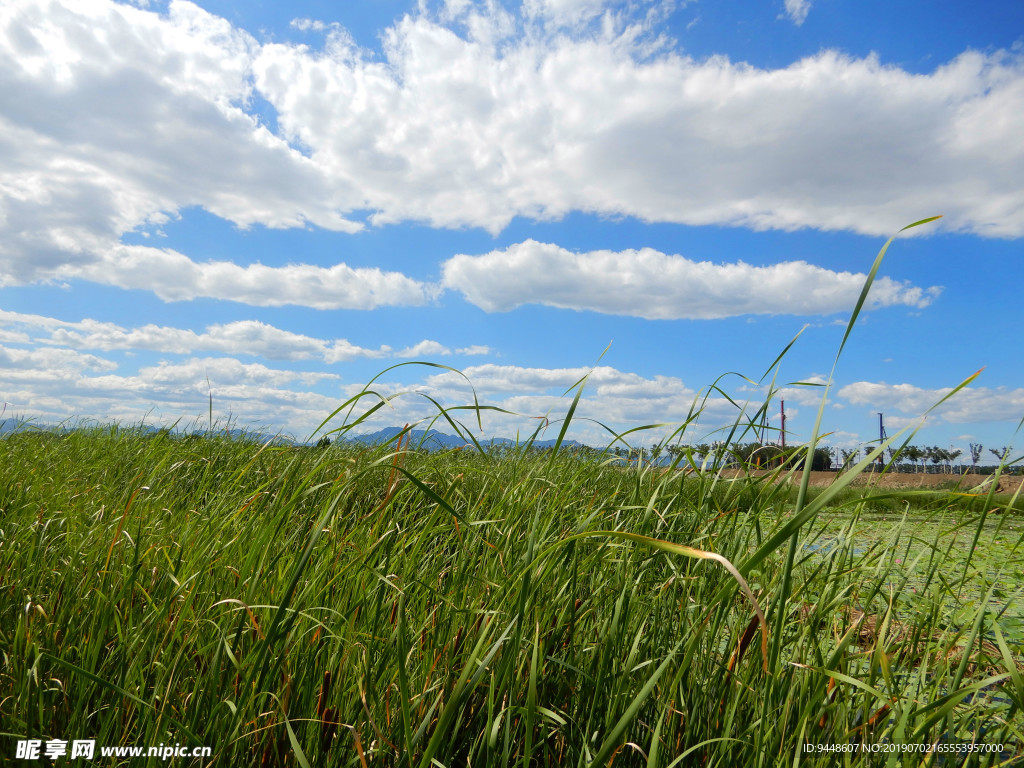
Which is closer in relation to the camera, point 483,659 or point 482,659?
point 483,659

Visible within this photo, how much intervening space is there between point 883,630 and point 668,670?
0.61 meters

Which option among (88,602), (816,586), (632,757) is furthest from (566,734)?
(88,602)

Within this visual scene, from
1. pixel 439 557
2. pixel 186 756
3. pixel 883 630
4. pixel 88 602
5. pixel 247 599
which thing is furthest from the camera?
pixel 439 557

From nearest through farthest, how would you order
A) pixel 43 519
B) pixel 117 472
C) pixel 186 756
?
pixel 186 756 < pixel 43 519 < pixel 117 472

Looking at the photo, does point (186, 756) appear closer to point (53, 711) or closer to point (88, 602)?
point (53, 711)

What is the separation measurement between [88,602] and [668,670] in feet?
6.80

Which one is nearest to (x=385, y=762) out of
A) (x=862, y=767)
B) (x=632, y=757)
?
(x=632, y=757)

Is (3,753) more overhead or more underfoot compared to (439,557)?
more underfoot

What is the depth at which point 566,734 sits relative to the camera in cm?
158

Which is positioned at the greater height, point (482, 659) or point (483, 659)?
point (483, 659)

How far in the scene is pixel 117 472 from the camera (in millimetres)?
4832

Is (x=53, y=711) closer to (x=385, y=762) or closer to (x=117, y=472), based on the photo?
(x=385, y=762)

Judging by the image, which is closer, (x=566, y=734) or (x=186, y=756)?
(x=186, y=756)

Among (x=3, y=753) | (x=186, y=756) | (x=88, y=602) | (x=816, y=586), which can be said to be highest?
(x=816, y=586)
